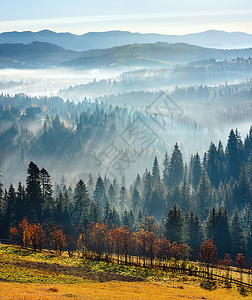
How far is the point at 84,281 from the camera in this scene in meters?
51.8

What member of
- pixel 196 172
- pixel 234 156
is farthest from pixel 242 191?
pixel 234 156

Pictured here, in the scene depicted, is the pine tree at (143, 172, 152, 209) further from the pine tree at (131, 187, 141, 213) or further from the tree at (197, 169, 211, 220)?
the tree at (197, 169, 211, 220)

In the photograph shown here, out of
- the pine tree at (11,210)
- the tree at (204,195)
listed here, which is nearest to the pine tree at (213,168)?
the tree at (204,195)

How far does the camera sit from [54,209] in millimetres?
93938

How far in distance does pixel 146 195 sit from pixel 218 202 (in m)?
26.3

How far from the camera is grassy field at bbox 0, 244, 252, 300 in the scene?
4300 centimetres

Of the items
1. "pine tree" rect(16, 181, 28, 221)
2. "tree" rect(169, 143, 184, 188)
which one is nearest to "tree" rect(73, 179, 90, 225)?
"pine tree" rect(16, 181, 28, 221)

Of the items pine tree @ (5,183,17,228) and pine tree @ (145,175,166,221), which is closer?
pine tree @ (5,183,17,228)

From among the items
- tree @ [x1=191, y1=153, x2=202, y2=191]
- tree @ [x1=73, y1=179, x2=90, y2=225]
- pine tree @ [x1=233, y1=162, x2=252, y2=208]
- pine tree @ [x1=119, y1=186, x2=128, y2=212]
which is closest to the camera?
tree @ [x1=73, y1=179, x2=90, y2=225]

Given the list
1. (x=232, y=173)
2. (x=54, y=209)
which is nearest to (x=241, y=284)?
(x=54, y=209)

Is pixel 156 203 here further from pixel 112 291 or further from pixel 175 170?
pixel 112 291

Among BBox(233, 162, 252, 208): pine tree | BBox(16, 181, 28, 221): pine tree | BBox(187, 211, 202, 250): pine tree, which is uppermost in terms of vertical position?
BBox(233, 162, 252, 208): pine tree

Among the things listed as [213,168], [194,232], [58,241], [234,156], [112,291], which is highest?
[234,156]

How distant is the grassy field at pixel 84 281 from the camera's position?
141 feet
